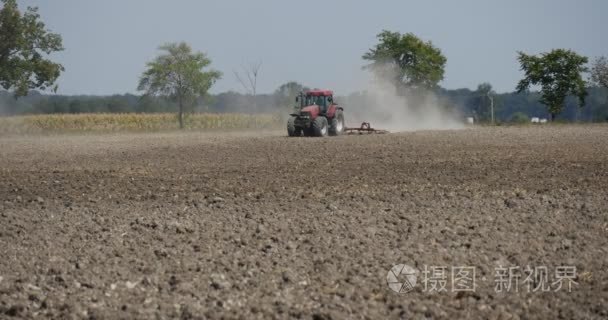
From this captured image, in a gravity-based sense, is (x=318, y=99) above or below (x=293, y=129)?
above

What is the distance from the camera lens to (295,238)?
1027 centimetres

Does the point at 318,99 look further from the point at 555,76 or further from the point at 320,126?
the point at 555,76

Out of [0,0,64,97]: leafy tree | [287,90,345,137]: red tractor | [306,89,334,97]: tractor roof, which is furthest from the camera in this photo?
[0,0,64,97]: leafy tree

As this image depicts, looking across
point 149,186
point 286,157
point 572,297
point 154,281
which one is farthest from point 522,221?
point 286,157

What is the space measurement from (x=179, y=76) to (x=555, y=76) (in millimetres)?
37212

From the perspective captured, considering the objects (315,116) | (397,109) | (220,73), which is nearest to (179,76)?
(220,73)

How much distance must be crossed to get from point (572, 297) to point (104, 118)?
65.9 metres

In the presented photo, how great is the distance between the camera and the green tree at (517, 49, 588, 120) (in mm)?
72562

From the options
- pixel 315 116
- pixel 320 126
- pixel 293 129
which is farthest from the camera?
pixel 293 129

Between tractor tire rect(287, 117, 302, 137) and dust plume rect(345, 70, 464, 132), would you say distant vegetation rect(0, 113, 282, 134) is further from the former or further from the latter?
tractor tire rect(287, 117, 302, 137)

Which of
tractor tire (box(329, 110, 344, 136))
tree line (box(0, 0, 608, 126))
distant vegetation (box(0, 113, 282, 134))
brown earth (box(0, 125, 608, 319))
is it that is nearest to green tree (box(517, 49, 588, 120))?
tree line (box(0, 0, 608, 126))

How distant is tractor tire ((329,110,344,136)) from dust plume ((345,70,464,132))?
26266mm

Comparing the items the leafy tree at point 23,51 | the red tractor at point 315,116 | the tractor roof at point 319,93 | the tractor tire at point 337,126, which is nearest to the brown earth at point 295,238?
the red tractor at point 315,116

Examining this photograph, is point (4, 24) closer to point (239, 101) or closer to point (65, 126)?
point (65, 126)
